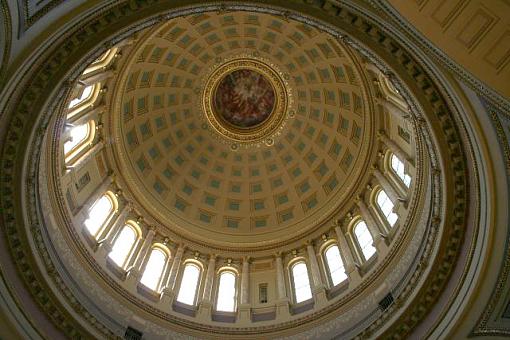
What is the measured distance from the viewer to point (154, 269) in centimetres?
2662

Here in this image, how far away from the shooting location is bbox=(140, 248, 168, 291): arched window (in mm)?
25422

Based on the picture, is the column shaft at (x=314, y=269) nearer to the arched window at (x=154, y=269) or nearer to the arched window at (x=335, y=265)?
the arched window at (x=335, y=265)

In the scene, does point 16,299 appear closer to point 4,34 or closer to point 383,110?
point 4,34

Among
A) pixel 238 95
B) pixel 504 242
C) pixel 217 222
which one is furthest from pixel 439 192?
pixel 238 95

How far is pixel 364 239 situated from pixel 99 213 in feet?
44.8

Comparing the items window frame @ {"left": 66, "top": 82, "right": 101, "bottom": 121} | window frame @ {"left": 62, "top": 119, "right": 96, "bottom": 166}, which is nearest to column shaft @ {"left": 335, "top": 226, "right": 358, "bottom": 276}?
window frame @ {"left": 62, "top": 119, "right": 96, "bottom": 166}

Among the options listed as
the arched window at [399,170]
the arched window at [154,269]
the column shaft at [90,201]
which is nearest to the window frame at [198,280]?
the arched window at [154,269]

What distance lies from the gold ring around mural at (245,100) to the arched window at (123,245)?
35.7 ft

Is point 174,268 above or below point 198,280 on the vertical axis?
above

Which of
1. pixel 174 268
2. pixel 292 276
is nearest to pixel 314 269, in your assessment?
pixel 292 276

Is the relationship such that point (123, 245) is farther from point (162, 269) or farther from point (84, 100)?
point (84, 100)

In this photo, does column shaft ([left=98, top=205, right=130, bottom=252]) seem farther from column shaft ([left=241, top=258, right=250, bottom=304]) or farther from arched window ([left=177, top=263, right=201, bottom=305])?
column shaft ([left=241, top=258, right=250, bottom=304])

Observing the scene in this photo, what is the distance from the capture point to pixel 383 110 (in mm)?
27203

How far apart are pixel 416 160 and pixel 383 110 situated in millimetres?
6602
